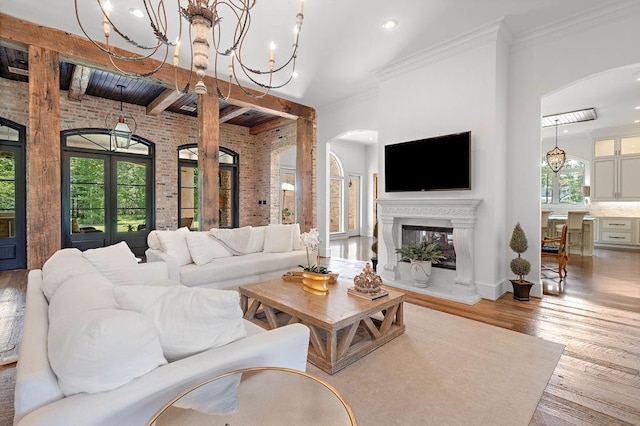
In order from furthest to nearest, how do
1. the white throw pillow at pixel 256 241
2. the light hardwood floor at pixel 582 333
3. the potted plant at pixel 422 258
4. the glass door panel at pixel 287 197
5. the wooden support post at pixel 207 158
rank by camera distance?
the glass door panel at pixel 287 197 < the wooden support post at pixel 207 158 < the white throw pillow at pixel 256 241 < the potted plant at pixel 422 258 < the light hardwood floor at pixel 582 333

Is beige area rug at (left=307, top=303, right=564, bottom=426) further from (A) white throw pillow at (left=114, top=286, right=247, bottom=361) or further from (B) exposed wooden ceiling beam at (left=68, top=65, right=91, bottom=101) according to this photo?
(B) exposed wooden ceiling beam at (left=68, top=65, right=91, bottom=101)

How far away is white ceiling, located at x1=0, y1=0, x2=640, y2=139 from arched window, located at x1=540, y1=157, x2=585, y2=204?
4.18 meters

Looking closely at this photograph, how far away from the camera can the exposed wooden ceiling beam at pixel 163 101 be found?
552 centimetres

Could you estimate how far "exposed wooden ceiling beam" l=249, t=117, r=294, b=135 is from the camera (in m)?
7.53

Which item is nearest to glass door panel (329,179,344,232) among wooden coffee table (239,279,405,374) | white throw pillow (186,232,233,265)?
white throw pillow (186,232,233,265)

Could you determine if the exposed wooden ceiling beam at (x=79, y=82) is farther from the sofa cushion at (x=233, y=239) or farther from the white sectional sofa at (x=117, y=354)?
the white sectional sofa at (x=117, y=354)

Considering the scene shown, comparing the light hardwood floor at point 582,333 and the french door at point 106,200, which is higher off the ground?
the french door at point 106,200

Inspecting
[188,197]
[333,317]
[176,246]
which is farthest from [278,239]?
[188,197]

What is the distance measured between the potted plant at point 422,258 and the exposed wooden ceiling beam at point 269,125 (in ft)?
15.3

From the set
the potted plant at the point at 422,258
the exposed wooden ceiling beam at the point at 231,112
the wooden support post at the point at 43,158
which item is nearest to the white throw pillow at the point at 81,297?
the wooden support post at the point at 43,158

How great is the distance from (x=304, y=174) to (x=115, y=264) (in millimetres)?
4461

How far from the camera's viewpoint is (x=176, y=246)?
12.5 ft

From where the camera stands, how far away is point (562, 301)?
371 centimetres

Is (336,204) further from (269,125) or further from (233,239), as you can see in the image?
(233,239)
